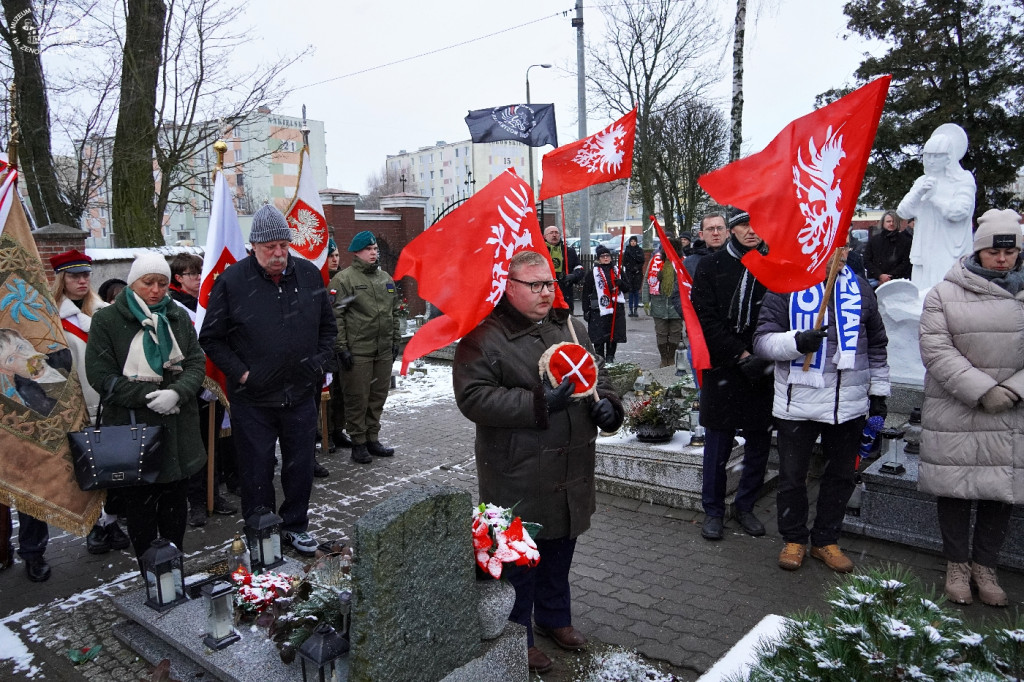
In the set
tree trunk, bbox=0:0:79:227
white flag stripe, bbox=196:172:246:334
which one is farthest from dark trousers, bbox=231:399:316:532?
tree trunk, bbox=0:0:79:227

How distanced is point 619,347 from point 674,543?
366 inches

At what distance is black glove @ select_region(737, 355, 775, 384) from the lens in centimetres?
455

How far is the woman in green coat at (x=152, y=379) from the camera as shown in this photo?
13.7 ft

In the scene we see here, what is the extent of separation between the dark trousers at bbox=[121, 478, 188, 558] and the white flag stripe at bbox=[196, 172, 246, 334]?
1.78 meters

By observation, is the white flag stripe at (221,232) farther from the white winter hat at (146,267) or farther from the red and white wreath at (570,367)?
the red and white wreath at (570,367)

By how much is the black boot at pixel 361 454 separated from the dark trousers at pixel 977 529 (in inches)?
187

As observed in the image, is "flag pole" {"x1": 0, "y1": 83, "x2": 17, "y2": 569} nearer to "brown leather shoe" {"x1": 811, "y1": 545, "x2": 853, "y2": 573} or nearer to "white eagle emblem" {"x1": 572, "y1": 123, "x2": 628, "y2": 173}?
"white eagle emblem" {"x1": 572, "y1": 123, "x2": 628, "y2": 173}

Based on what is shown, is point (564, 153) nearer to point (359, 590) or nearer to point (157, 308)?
point (157, 308)

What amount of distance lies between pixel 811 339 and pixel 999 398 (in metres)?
0.95

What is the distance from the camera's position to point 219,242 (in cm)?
593

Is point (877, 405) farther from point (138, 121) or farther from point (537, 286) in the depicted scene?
point (138, 121)

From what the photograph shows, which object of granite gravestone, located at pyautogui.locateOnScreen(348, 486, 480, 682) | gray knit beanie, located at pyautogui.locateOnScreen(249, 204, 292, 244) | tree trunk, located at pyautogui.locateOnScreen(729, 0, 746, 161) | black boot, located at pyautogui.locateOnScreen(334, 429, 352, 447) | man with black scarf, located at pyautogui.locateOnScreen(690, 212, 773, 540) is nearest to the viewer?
granite gravestone, located at pyautogui.locateOnScreen(348, 486, 480, 682)

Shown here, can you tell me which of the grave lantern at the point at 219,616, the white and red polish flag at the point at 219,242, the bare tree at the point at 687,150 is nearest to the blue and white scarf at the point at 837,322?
the grave lantern at the point at 219,616

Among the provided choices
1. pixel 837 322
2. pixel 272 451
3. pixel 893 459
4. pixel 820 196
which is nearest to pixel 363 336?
pixel 272 451
